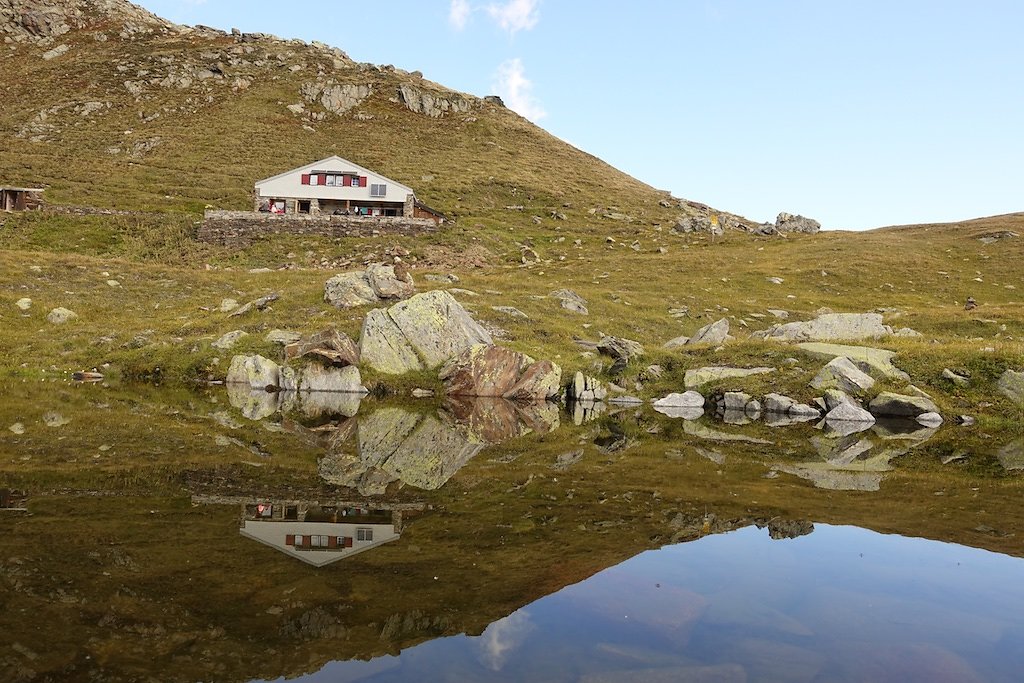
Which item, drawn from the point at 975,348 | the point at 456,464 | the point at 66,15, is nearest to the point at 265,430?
the point at 456,464

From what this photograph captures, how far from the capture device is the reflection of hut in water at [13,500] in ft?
40.1

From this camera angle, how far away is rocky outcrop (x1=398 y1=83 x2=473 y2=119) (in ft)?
488

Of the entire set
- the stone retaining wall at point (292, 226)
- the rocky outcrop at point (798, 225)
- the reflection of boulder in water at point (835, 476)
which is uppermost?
the rocky outcrop at point (798, 225)

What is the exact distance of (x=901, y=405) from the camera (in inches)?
1308

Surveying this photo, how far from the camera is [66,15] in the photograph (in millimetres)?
155500

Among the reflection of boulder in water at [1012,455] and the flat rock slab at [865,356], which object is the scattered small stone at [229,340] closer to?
the flat rock slab at [865,356]

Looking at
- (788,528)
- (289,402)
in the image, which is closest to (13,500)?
(788,528)

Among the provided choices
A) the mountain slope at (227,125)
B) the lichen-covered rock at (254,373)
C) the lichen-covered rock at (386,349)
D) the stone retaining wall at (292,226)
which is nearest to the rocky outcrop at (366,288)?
the lichen-covered rock at (386,349)

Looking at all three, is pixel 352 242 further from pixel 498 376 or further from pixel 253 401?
pixel 253 401

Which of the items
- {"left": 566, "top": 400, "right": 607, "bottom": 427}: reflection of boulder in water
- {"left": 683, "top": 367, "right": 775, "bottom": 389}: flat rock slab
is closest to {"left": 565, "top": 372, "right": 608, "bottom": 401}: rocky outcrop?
{"left": 566, "top": 400, "right": 607, "bottom": 427}: reflection of boulder in water

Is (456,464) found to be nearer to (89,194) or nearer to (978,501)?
(978,501)

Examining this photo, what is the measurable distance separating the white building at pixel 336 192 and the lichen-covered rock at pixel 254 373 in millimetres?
64114

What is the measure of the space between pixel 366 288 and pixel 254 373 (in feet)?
40.5

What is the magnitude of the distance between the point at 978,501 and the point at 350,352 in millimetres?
27850
